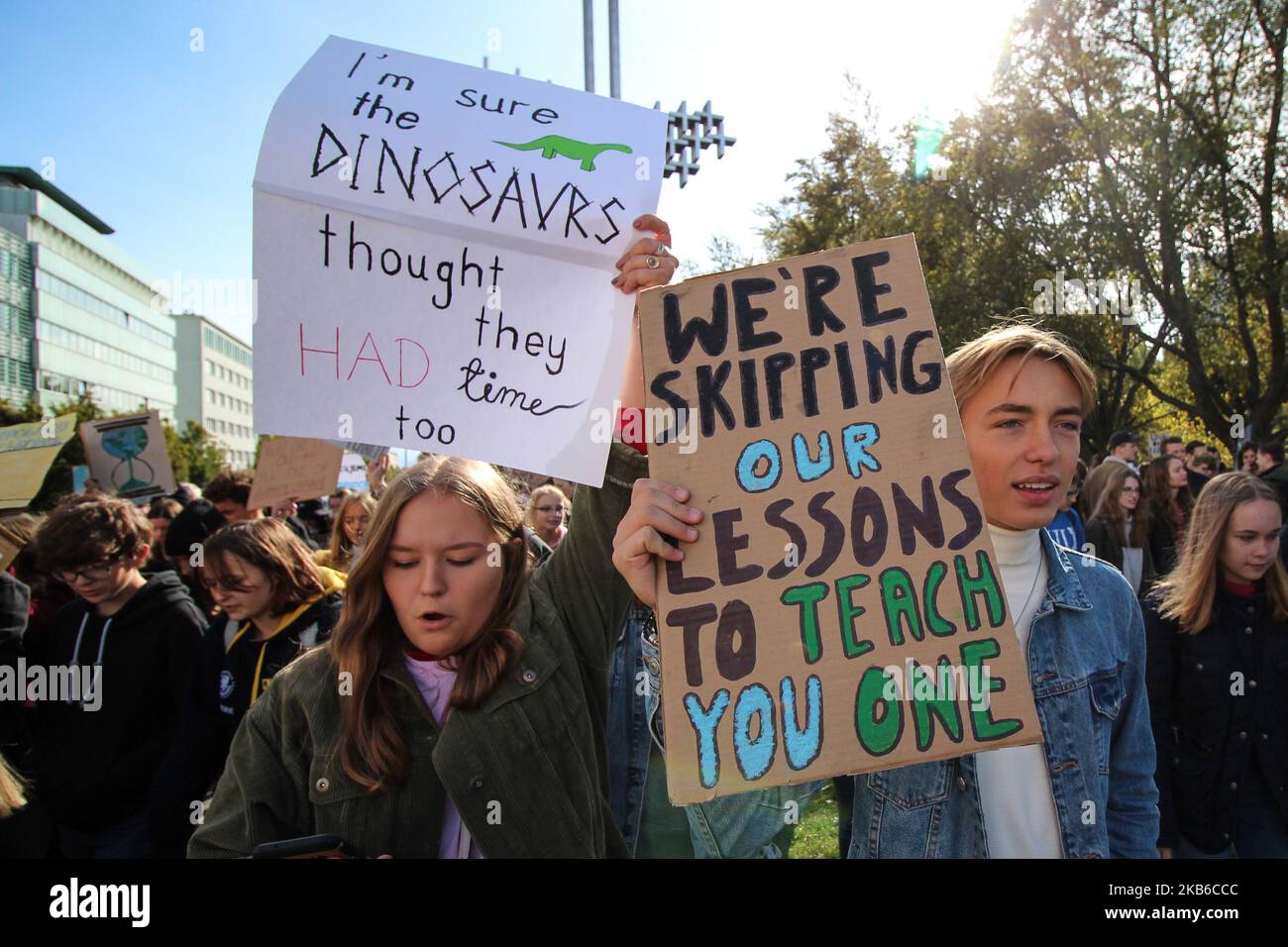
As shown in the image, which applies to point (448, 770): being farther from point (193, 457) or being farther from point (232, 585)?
point (193, 457)

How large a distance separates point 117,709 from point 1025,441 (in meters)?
3.49

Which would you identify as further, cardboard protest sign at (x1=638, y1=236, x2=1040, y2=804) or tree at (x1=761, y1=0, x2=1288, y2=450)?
tree at (x1=761, y1=0, x2=1288, y2=450)

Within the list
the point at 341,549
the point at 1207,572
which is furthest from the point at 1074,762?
the point at 341,549

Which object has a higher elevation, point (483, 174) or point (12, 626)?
point (483, 174)

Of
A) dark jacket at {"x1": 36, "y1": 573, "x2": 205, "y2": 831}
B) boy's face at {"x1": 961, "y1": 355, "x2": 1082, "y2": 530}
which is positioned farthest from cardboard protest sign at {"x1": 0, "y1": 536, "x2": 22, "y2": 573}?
boy's face at {"x1": 961, "y1": 355, "x2": 1082, "y2": 530}

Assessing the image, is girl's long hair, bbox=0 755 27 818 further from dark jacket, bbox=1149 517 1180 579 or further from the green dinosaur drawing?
dark jacket, bbox=1149 517 1180 579

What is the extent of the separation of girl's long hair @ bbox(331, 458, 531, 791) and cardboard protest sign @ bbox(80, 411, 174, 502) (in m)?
5.47

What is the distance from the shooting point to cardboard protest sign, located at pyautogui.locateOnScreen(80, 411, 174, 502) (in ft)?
22.2

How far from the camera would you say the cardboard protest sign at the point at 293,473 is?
6.11 meters

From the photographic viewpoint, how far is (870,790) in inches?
77.7

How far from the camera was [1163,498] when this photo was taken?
718 cm

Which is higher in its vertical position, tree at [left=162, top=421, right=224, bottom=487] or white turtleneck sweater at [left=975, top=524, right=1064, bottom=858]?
tree at [left=162, top=421, right=224, bottom=487]

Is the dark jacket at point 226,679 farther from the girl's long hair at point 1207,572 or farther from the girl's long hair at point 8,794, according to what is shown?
the girl's long hair at point 1207,572
